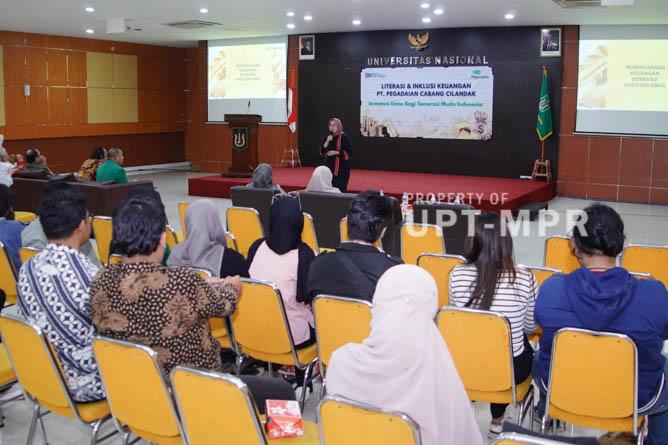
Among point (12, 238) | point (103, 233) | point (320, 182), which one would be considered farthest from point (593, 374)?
point (320, 182)

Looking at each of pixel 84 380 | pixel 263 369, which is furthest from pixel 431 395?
pixel 263 369

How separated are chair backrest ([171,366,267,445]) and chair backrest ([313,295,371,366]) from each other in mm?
937

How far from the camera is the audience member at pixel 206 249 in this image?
4062 mm

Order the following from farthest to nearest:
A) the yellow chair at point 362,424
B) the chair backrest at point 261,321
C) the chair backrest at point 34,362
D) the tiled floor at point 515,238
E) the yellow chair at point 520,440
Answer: the tiled floor at point 515,238 < the chair backrest at point 261,321 < the chair backrest at point 34,362 < the yellow chair at point 362,424 < the yellow chair at point 520,440

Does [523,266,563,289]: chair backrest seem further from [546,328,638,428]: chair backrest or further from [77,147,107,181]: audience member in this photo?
[77,147,107,181]: audience member

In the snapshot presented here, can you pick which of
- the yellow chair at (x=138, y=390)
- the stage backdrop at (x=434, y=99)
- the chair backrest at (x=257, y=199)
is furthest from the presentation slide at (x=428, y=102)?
the yellow chair at (x=138, y=390)

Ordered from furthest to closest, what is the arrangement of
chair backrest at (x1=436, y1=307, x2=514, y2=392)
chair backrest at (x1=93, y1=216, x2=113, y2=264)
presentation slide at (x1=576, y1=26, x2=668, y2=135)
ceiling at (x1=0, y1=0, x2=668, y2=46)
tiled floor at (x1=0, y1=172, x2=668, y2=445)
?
presentation slide at (x1=576, y1=26, x2=668, y2=135) < ceiling at (x1=0, y1=0, x2=668, y2=46) < chair backrest at (x1=93, y1=216, x2=113, y2=264) < tiled floor at (x1=0, y1=172, x2=668, y2=445) < chair backrest at (x1=436, y1=307, x2=514, y2=392)

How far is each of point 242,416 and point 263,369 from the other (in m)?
2.18

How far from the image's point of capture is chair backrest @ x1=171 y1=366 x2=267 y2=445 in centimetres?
226

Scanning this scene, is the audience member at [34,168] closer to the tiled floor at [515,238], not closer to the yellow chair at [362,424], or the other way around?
the tiled floor at [515,238]

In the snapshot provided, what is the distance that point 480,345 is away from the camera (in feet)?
10.3

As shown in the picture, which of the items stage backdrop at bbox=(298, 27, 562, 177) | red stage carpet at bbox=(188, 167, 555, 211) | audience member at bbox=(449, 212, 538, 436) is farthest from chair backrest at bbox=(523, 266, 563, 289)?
stage backdrop at bbox=(298, 27, 562, 177)

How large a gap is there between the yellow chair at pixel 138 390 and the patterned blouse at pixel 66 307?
0.27 metres

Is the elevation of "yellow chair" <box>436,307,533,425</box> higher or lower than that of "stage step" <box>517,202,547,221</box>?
higher
